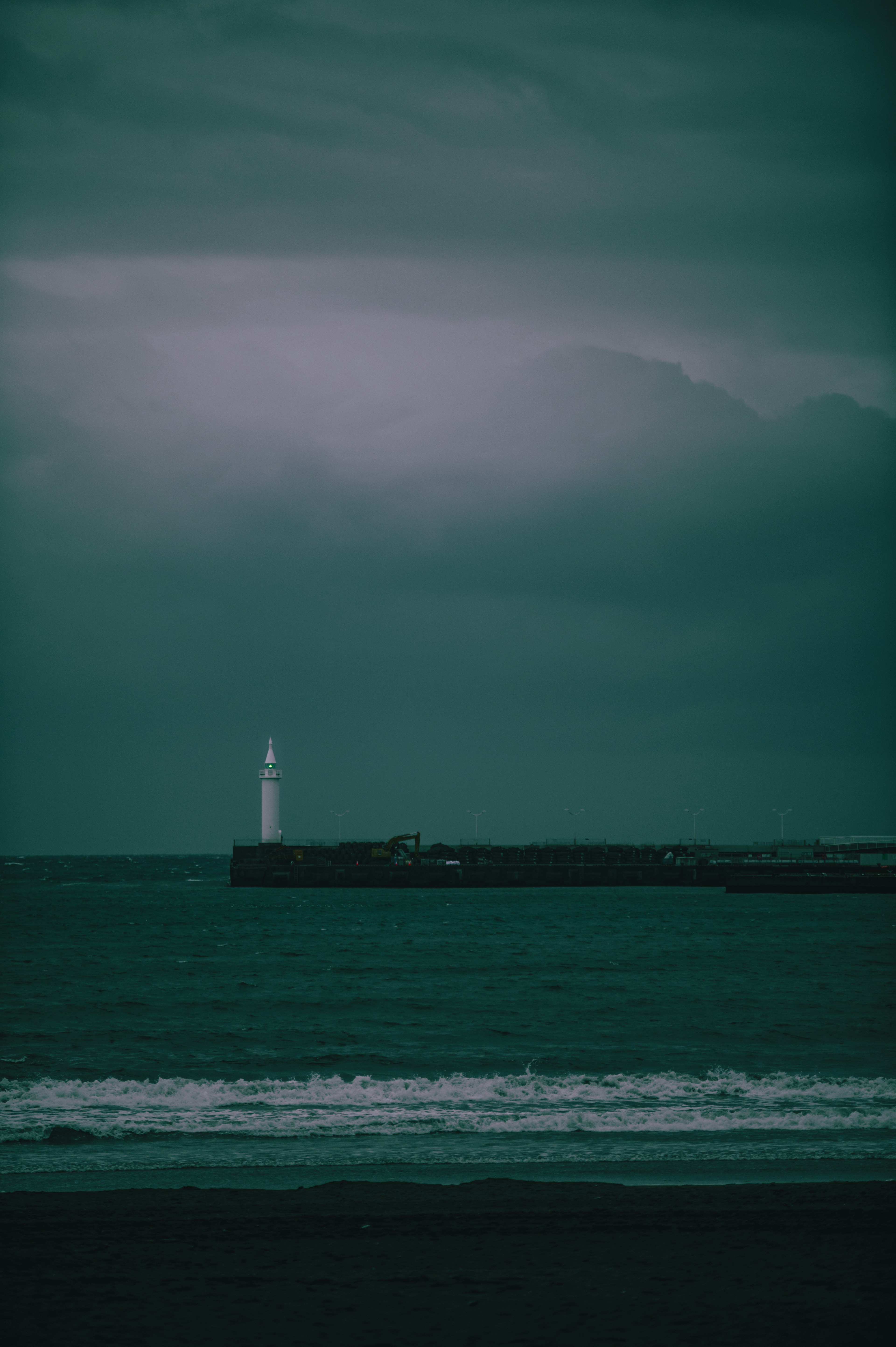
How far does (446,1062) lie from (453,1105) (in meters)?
3.55

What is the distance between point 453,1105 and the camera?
733 inches

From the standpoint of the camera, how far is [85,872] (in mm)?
191500

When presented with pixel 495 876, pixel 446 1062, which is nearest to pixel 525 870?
pixel 495 876

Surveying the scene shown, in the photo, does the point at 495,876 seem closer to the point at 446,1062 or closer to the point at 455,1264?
the point at 446,1062

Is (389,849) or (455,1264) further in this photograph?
(389,849)

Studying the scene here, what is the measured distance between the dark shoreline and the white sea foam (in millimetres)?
3733

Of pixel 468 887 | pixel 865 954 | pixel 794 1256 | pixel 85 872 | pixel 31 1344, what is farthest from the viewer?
pixel 85 872

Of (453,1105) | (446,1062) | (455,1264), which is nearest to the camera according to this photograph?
(455,1264)

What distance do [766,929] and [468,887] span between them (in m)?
51.3

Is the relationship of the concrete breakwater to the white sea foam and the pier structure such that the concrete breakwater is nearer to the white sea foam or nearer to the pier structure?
the pier structure

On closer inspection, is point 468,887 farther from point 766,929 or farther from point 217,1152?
Result: point 217,1152

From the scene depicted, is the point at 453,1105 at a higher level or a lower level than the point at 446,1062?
higher

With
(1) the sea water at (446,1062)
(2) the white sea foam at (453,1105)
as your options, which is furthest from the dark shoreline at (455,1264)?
(2) the white sea foam at (453,1105)

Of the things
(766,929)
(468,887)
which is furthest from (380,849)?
(766,929)
